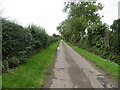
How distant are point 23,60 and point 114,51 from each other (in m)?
8.37

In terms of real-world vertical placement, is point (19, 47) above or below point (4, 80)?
above

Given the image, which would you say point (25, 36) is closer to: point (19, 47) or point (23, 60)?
point (19, 47)

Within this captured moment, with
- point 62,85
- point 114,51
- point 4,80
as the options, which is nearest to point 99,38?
point 114,51

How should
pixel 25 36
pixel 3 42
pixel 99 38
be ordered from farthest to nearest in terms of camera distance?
1. pixel 99 38
2. pixel 25 36
3. pixel 3 42

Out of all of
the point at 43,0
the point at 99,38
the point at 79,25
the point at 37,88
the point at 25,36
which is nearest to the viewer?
the point at 37,88

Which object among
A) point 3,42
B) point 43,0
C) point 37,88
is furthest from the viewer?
point 43,0

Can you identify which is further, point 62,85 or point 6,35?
point 6,35

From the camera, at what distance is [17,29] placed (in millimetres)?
6035

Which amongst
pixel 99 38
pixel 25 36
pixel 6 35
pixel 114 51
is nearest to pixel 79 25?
pixel 99 38

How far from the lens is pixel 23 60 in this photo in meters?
6.16

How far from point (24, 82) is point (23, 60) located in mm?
2683

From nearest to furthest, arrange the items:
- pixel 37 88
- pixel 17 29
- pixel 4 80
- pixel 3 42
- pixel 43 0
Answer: pixel 37 88
pixel 4 80
pixel 3 42
pixel 17 29
pixel 43 0

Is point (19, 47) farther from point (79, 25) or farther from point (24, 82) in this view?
point (79, 25)

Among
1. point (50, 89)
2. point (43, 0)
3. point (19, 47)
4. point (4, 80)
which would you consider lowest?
point (50, 89)
